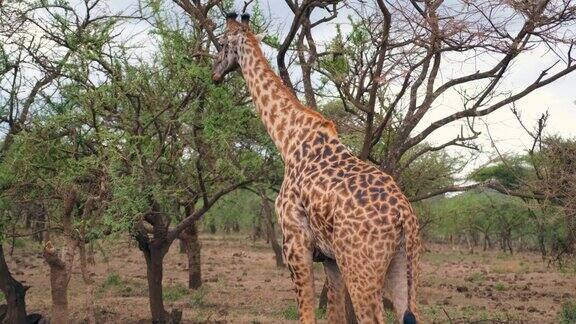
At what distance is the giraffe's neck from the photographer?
638 centimetres

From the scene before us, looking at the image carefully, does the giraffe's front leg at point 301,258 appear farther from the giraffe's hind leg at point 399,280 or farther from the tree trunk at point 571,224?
the tree trunk at point 571,224

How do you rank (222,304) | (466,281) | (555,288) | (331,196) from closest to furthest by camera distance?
(331,196), (222,304), (555,288), (466,281)

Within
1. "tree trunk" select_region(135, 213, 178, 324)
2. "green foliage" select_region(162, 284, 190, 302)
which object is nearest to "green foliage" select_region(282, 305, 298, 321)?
"tree trunk" select_region(135, 213, 178, 324)

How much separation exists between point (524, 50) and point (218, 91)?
3.54m

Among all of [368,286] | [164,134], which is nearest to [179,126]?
[164,134]

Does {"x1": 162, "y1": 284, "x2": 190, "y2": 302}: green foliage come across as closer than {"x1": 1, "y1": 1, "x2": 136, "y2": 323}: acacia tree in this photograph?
No

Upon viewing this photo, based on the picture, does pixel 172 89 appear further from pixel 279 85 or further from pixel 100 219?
pixel 279 85

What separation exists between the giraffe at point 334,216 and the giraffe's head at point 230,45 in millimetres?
34

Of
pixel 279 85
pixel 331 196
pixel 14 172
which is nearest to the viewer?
pixel 331 196

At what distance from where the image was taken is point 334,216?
18.2 feet

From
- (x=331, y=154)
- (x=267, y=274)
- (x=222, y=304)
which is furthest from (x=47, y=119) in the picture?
(x=267, y=274)

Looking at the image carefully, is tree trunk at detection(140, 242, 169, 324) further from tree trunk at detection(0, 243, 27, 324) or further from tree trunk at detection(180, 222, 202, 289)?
tree trunk at detection(180, 222, 202, 289)

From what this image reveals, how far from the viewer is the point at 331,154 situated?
6.16m

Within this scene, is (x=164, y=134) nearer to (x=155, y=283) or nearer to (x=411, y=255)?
(x=155, y=283)
